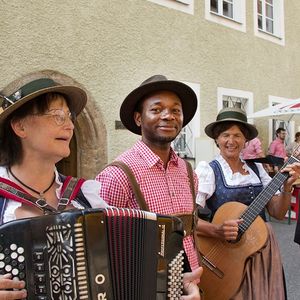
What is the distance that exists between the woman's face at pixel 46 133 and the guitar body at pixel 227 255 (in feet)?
3.92

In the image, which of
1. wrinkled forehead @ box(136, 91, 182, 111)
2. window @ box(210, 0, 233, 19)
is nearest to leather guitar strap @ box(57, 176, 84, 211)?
wrinkled forehead @ box(136, 91, 182, 111)

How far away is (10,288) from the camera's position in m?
1.24

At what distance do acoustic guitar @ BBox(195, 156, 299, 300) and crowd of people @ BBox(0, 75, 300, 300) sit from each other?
5 centimetres

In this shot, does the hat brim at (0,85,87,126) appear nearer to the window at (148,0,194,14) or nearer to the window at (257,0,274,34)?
the window at (148,0,194,14)

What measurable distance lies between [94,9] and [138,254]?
19.3ft

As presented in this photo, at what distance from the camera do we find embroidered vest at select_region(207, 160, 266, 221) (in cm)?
276

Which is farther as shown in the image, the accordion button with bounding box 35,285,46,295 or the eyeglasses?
the eyeglasses

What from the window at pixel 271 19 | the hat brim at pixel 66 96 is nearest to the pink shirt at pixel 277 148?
the window at pixel 271 19

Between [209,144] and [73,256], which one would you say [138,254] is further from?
[209,144]

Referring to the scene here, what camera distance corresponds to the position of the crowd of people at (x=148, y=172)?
5.17 feet

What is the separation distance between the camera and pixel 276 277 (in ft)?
8.24

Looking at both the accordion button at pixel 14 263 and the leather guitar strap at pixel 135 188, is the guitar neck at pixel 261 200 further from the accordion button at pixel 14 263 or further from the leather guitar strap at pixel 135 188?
the accordion button at pixel 14 263

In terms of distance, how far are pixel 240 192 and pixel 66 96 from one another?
4.84ft

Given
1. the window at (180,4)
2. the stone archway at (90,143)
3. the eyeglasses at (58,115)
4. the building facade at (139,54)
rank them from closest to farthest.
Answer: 1. the eyeglasses at (58,115)
2. the building facade at (139,54)
3. the stone archway at (90,143)
4. the window at (180,4)
